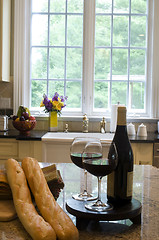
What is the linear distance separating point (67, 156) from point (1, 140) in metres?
0.66

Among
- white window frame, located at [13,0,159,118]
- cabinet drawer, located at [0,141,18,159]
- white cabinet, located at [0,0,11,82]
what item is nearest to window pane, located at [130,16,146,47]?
white window frame, located at [13,0,159,118]

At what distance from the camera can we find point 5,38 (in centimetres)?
344

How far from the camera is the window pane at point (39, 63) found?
12.5 ft

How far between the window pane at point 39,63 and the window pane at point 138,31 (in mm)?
1043

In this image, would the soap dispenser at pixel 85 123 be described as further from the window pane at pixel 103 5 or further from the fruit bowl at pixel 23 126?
the window pane at pixel 103 5

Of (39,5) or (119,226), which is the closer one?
(119,226)

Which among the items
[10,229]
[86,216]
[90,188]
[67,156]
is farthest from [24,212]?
[67,156]

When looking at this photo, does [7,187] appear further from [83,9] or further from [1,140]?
[83,9]

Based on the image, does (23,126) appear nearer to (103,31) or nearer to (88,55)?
(88,55)

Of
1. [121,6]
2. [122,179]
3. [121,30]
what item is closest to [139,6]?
[121,6]

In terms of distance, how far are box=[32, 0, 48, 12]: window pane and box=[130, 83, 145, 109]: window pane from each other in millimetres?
1351

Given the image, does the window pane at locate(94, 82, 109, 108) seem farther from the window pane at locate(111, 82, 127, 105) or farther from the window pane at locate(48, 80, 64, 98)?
the window pane at locate(48, 80, 64, 98)

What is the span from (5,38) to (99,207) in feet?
9.42

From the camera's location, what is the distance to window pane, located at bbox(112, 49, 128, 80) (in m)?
3.77
